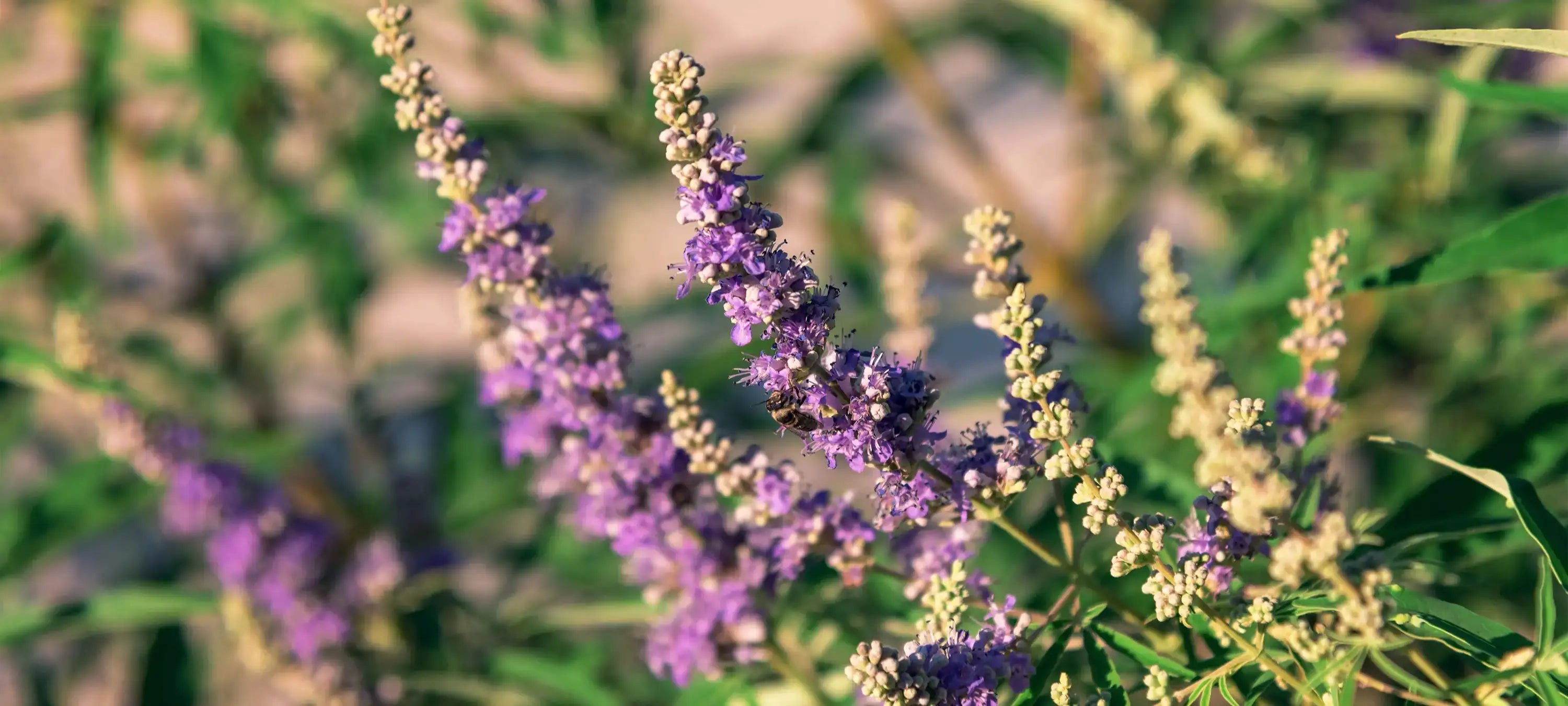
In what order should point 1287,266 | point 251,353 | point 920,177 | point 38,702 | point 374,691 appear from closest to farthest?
point 1287,266
point 374,691
point 38,702
point 251,353
point 920,177

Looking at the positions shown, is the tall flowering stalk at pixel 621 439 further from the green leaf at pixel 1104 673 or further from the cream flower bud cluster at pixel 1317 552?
the cream flower bud cluster at pixel 1317 552

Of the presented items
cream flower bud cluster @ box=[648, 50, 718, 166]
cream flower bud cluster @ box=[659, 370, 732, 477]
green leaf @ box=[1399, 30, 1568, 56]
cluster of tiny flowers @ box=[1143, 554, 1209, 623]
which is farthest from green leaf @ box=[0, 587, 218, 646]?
green leaf @ box=[1399, 30, 1568, 56]

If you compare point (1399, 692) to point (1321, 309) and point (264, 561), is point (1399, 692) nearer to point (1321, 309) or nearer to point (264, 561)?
point (1321, 309)

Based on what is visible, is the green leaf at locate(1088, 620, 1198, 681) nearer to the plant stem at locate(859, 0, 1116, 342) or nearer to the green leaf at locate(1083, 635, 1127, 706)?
the green leaf at locate(1083, 635, 1127, 706)

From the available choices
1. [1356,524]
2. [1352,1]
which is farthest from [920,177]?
[1356,524]

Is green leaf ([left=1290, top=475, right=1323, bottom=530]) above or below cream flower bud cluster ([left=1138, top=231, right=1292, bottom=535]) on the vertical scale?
below

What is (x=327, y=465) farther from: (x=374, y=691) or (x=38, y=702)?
(x=374, y=691)
